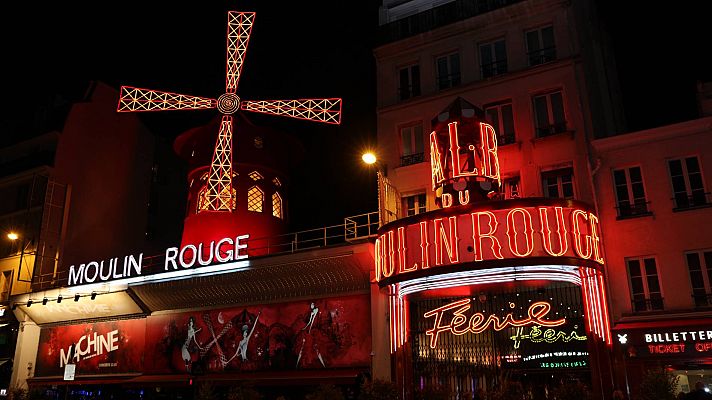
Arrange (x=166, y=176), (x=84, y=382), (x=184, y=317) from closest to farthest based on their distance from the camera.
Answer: (x=184, y=317) < (x=84, y=382) < (x=166, y=176)

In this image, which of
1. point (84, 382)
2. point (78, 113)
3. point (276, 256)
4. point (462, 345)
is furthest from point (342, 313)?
point (78, 113)

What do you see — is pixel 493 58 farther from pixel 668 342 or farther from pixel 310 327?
pixel 310 327

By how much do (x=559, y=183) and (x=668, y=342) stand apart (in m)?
4.13

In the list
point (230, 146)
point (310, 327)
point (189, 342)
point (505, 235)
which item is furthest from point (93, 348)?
point (505, 235)

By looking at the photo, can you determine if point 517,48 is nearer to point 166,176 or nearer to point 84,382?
point 84,382

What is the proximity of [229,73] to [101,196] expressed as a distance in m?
8.07

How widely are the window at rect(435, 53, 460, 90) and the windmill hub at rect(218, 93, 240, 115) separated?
7.59 meters

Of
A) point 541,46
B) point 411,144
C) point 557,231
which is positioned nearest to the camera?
point 557,231

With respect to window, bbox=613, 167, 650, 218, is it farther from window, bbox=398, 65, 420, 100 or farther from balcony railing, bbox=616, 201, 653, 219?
window, bbox=398, 65, 420, 100

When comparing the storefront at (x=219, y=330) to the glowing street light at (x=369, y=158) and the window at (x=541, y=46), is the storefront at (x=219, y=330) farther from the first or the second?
the window at (x=541, y=46)

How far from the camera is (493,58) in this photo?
1585 cm

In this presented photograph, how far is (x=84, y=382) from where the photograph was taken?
20.2 m

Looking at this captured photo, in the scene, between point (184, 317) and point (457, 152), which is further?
point (184, 317)

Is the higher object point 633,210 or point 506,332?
point 633,210
